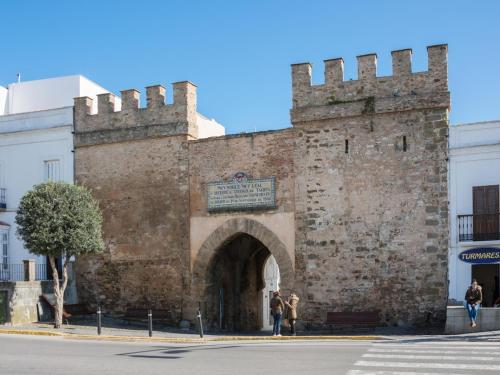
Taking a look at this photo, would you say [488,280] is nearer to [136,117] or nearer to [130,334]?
[130,334]

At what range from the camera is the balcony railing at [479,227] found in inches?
779

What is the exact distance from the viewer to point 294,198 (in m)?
22.4

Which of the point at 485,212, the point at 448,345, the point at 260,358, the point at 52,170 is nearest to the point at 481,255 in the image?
the point at 485,212

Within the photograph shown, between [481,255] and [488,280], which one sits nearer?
[481,255]

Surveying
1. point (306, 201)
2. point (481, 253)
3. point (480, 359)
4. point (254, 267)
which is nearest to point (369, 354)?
point (480, 359)

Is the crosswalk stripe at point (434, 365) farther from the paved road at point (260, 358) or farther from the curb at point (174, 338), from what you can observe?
the curb at point (174, 338)

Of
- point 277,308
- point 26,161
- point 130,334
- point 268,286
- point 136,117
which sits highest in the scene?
point 136,117

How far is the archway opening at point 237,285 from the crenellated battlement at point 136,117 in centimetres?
469

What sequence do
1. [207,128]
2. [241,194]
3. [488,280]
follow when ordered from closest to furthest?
[488,280] < [241,194] < [207,128]

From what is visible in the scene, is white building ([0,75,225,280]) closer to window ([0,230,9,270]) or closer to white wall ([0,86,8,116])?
window ([0,230,9,270])

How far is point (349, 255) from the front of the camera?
21594 millimetres

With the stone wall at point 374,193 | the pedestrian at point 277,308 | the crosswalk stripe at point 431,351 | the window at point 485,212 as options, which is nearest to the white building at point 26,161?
the stone wall at point 374,193

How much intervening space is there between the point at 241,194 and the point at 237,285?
495 cm

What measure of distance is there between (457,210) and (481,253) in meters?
1.47
